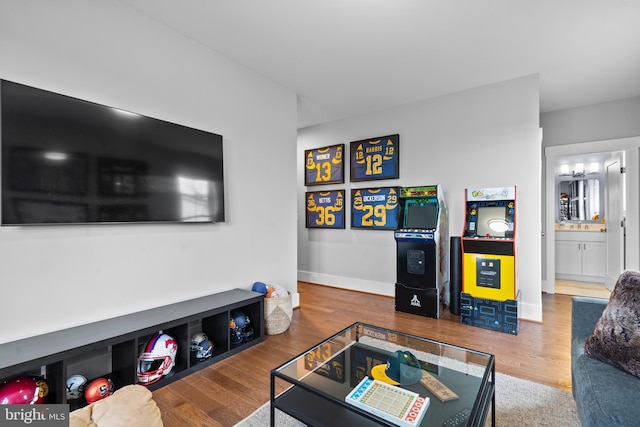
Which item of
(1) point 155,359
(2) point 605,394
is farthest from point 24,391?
(2) point 605,394

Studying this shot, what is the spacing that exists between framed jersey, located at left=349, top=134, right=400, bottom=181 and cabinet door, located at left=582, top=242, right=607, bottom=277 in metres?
3.58

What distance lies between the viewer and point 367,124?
15.0 ft

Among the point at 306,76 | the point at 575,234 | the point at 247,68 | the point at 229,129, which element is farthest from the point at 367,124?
the point at 575,234

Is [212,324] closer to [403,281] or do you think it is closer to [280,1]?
[403,281]

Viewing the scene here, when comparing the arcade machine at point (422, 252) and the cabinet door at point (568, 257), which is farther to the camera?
the cabinet door at point (568, 257)

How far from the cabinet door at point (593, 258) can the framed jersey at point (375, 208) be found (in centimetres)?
348

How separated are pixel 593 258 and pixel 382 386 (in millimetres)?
5477

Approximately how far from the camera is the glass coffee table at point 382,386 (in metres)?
1.26

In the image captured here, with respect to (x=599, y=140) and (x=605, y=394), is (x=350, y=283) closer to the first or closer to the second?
(x=605, y=394)

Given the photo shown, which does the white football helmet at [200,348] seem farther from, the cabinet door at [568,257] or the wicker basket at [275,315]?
the cabinet door at [568,257]

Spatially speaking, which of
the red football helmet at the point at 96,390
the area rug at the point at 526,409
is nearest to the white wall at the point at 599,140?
the area rug at the point at 526,409

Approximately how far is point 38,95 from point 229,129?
4.70ft

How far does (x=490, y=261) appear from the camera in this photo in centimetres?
318

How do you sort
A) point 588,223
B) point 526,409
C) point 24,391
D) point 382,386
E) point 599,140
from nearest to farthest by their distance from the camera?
point 382,386 → point 24,391 → point 526,409 → point 599,140 → point 588,223
